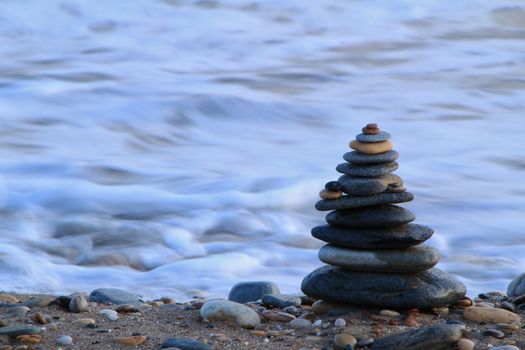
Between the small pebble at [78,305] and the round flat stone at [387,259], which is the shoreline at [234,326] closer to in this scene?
the small pebble at [78,305]

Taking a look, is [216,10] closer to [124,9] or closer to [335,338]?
[124,9]

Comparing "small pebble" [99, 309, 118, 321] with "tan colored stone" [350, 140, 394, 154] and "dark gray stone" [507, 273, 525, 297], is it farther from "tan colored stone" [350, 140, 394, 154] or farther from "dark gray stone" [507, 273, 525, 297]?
"dark gray stone" [507, 273, 525, 297]

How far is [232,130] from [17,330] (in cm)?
711

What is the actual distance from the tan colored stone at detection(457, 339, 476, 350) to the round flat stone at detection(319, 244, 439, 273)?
19.3 inches

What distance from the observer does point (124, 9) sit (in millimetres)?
15656

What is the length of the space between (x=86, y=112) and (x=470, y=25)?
274 inches

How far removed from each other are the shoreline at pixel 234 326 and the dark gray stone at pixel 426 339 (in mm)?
113

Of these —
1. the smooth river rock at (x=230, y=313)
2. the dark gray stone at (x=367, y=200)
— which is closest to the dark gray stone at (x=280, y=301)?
the smooth river rock at (x=230, y=313)

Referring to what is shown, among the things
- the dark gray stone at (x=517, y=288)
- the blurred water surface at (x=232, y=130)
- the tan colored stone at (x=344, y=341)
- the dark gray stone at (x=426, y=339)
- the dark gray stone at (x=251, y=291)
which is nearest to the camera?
the dark gray stone at (x=426, y=339)

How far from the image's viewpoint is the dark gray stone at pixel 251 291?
4500 mm

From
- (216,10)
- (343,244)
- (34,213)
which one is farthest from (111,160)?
(216,10)

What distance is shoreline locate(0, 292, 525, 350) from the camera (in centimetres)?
337

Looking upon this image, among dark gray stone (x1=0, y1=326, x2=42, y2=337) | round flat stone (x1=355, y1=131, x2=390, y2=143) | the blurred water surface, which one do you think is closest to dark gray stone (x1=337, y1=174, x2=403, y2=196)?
round flat stone (x1=355, y1=131, x2=390, y2=143)

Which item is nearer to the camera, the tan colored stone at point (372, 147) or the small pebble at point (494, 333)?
the small pebble at point (494, 333)
